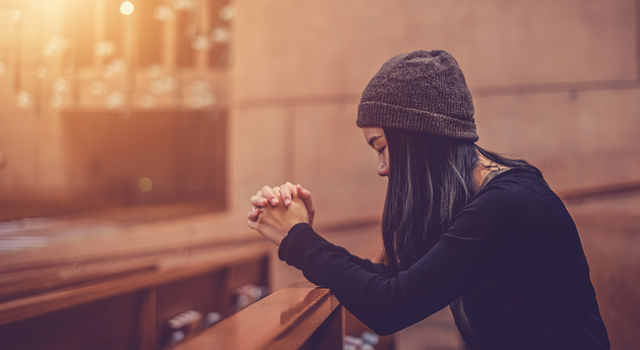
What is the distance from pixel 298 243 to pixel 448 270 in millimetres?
303

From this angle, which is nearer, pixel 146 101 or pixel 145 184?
pixel 146 101

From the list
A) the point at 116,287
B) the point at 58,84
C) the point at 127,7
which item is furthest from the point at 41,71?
the point at 116,287

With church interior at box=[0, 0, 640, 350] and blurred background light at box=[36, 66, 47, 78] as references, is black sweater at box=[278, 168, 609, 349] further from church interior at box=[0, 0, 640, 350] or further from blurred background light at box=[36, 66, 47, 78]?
blurred background light at box=[36, 66, 47, 78]

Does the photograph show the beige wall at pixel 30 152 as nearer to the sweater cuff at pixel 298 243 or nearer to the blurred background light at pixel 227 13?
the blurred background light at pixel 227 13

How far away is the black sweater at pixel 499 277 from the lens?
714 mm

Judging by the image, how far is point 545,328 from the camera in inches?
30.1

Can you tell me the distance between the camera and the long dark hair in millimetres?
865

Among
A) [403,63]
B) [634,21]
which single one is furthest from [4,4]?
[634,21]

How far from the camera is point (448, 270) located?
2.31ft

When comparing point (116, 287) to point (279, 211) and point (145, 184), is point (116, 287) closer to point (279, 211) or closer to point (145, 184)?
point (279, 211)

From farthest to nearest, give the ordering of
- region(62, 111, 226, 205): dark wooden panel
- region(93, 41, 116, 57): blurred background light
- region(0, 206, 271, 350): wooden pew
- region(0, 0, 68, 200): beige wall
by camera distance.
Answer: region(62, 111, 226, 205): dark wooden panel → region(0, 0, 68, 200): beige wall → region(93, 41, 116, 57): blurred background light → region(0, 206, 271, 350): wooden pew

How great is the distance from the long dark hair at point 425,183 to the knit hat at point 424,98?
3cm

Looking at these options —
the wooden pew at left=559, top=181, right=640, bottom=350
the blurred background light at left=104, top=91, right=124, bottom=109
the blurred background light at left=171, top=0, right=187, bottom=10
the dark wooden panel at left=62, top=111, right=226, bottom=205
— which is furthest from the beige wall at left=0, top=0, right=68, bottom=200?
the wooden pew at left=559, top=181, right=640, bottom=350

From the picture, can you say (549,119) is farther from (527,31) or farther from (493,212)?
(493,212)
